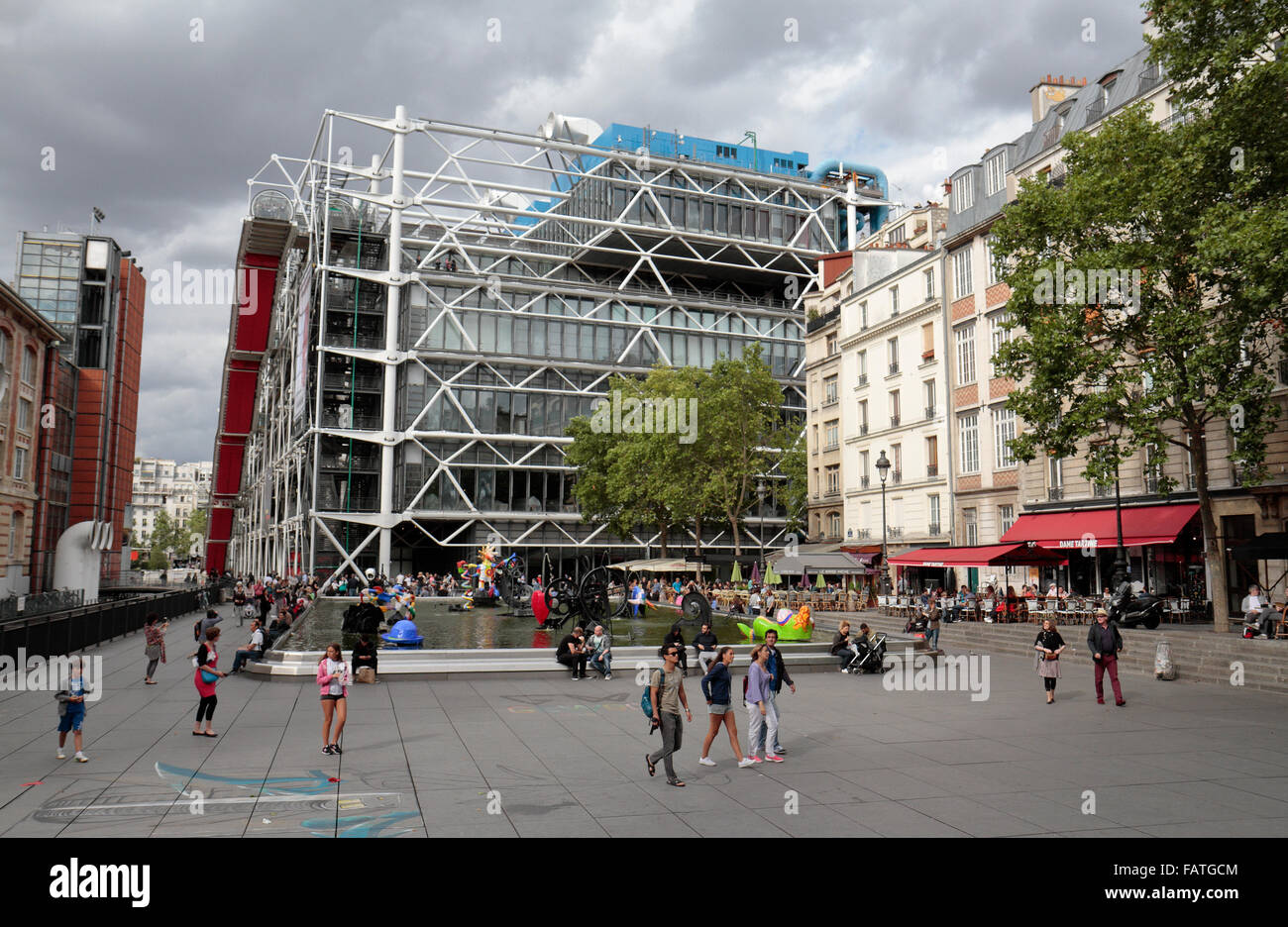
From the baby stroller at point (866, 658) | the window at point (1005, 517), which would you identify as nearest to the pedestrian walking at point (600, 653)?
the baby stroller at point (866, 658)

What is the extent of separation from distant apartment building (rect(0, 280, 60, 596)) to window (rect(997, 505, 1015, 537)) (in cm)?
4695

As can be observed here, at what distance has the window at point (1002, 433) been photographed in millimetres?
37497

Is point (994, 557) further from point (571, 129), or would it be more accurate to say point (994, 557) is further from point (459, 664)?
point (571, 129)

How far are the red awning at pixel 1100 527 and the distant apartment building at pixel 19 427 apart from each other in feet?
156

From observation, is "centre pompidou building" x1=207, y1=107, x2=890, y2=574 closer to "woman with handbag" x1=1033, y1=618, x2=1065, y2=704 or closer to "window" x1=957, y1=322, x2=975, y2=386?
"window" x1=957, y1=322, x2=975, y2=386

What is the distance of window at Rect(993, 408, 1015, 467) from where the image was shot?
37.5 metres

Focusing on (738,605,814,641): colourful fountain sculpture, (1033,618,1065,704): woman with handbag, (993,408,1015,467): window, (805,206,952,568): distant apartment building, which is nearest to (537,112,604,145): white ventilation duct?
(805,206,952,568): distant apartment building

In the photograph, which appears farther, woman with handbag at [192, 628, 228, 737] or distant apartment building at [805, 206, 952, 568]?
distant apartment building at [805, 206, 952, 568]

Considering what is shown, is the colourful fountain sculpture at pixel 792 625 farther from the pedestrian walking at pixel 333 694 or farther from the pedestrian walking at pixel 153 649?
the pedestrian walking at pixel 333 694

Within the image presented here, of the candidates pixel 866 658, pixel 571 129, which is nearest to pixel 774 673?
pixel 866 658

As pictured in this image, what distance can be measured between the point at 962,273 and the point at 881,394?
27.1 ft

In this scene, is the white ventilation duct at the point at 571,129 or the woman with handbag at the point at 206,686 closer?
the woman with handbag at the point at 206,686

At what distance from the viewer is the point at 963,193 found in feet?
136
